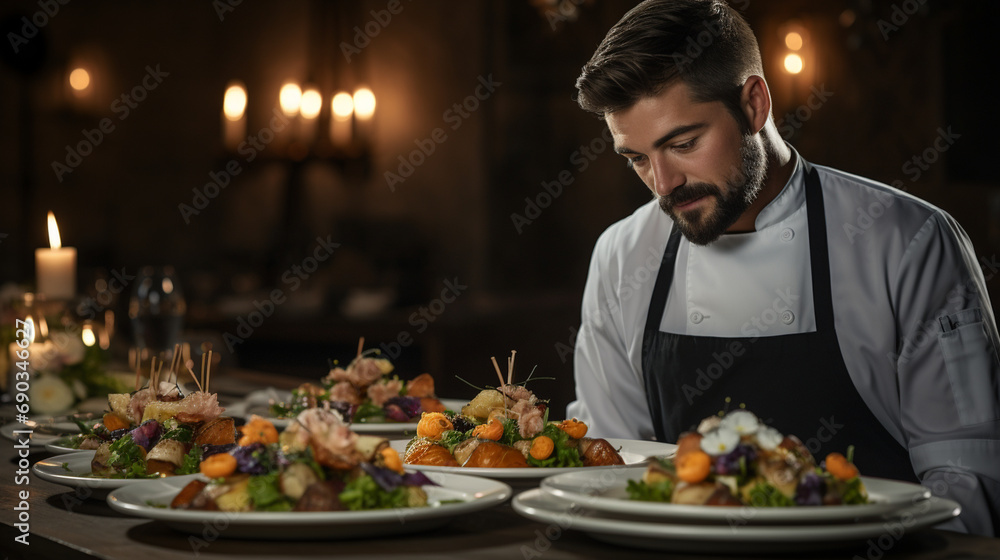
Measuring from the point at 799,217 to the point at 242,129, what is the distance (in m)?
5.78

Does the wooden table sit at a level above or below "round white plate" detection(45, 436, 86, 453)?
below

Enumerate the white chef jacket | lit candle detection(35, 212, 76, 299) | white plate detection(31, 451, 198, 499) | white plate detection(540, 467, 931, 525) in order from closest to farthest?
white plate detection(540, 467, 931, 525)
white plate detection(31, 451, 198, 499)
the white chef jacket
lit candle detection(35, 212, 76, 299)

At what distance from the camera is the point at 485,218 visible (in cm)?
749

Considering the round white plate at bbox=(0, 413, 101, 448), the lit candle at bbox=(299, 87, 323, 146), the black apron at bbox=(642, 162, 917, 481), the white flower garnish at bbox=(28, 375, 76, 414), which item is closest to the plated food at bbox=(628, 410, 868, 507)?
the black apron at bbox=(642, 162, 917, 481)

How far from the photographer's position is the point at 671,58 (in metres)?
2.22

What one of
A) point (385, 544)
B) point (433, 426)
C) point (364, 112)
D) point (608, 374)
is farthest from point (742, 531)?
point (364, 112)

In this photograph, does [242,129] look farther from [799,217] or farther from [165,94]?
[799,217]

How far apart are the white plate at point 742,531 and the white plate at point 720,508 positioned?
0.05 feet

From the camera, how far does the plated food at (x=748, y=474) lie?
124cm

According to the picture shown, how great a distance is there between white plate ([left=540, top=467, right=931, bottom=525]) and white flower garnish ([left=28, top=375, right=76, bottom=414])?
1.92 metres

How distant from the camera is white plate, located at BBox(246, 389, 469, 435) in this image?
7.22ft

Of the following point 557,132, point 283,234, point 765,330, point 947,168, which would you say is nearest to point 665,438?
point 765,330

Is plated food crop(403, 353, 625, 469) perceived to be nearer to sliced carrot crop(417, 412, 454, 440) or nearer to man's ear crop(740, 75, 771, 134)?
sliced carrot crop(417, 412, 454, 440)

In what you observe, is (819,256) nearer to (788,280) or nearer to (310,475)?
(788,280)
